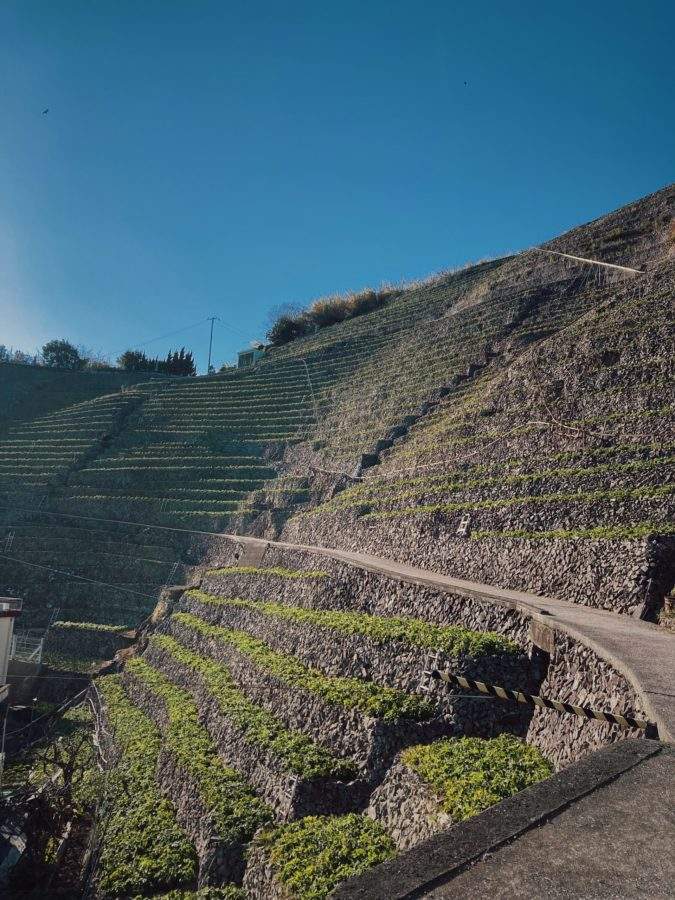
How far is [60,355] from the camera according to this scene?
201 feet

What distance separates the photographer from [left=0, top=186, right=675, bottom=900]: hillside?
6.77 metres

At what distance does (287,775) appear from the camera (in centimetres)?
723

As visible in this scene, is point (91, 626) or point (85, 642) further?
point (91, 626)

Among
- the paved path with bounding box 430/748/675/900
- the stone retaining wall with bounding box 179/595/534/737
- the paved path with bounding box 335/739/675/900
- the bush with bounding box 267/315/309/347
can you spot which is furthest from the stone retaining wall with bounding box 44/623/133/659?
the bush with bounding box 267/315/309/347

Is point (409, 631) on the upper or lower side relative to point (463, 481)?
lower

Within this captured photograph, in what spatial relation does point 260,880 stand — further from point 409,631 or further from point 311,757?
point 409,631

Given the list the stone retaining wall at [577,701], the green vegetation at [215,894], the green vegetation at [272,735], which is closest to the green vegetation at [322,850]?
the green vegetation at [215,894]

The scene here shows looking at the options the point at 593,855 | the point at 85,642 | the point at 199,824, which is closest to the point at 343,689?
the point at 199,824

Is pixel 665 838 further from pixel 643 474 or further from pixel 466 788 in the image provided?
pixel 643 474

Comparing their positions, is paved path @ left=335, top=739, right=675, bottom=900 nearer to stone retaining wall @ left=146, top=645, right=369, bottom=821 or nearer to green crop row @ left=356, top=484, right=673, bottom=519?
stone retaining wall @ left=146, top=645, right=369, bottom=821

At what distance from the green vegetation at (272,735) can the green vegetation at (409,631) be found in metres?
1.54

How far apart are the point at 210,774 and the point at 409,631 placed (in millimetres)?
3120

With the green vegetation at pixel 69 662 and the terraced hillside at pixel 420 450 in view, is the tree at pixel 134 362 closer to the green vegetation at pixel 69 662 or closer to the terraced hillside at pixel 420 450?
the terraced hillside at pixel 420 450

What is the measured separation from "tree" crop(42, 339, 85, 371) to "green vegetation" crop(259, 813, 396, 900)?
60478mm
